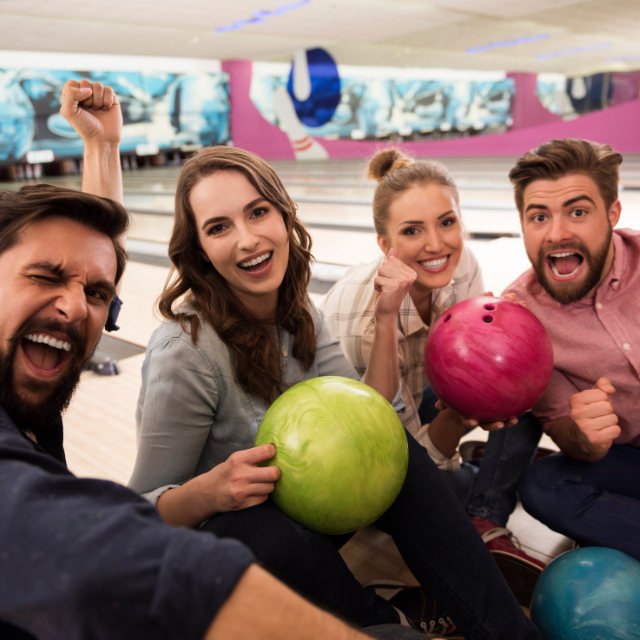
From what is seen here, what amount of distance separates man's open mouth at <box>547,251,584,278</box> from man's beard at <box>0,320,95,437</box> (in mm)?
1058

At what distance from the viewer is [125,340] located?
2977 mm

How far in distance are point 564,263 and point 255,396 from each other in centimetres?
80

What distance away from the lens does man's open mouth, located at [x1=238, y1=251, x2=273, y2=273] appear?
1.21m

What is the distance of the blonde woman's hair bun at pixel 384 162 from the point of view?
1.73m

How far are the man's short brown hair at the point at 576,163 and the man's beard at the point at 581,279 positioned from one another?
0.36 feet

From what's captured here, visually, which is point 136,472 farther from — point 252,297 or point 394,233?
point 394,233

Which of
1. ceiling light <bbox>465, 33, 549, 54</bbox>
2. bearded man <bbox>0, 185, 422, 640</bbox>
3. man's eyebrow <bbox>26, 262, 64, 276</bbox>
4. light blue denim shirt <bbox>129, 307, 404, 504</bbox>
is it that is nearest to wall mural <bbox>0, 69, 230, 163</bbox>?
ceiling light <bbox>465, 33, 549, 54</bbox>

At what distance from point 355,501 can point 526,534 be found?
0.75 metres

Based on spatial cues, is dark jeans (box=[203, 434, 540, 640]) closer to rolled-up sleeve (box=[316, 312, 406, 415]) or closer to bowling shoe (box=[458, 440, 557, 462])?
rolled-up sleeve (box=[316, 312, 406, 415])

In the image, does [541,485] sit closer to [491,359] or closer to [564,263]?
[491,359]

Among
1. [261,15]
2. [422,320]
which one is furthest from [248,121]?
[422,320]

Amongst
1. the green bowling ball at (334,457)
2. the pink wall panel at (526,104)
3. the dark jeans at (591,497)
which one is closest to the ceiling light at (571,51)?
the pink wall panel at (526,104)

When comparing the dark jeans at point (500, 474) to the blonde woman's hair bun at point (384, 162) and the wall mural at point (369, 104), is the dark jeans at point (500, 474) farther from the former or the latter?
the wall mural at point (369, 104)

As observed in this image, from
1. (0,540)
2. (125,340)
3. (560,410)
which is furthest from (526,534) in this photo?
(125,340)
